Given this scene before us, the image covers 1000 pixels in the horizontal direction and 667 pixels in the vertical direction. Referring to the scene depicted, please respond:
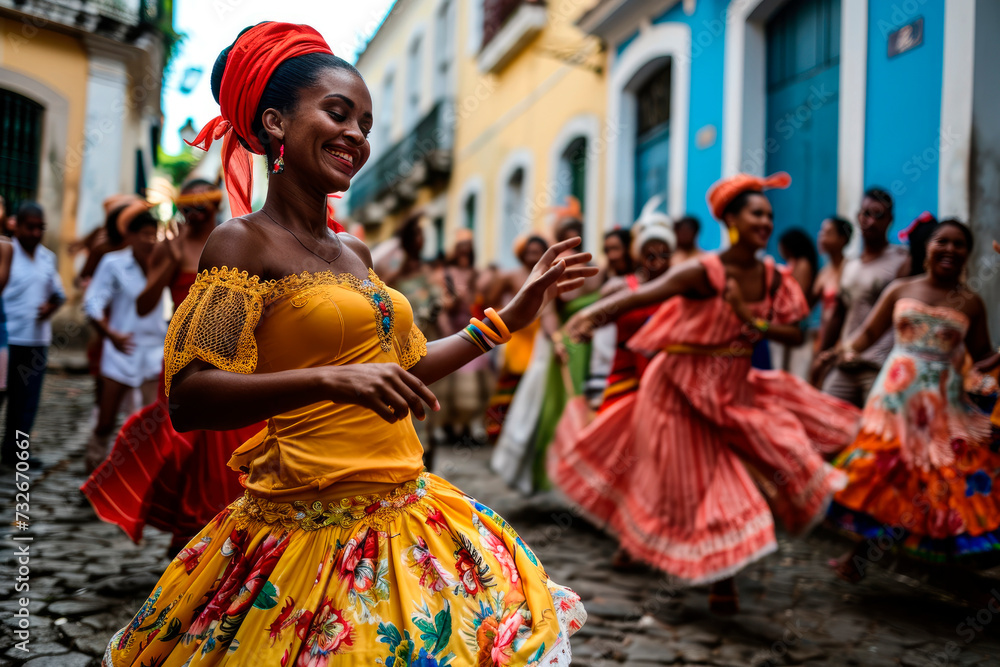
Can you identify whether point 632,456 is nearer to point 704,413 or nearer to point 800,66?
point 704,413

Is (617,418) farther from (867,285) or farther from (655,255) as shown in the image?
(867,285)

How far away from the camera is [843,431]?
4832 mm

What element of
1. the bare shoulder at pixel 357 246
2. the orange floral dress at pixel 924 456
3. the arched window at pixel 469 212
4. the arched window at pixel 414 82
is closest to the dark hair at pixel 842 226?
the orange floral dress at pixel 924 456

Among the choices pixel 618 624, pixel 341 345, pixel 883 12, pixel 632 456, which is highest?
pixel 883 12

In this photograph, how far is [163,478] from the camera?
3.77 m

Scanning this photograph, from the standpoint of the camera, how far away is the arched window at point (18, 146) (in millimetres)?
5459

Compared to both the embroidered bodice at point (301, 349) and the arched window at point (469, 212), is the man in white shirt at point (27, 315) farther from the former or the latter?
the arched window at point (469, 212)

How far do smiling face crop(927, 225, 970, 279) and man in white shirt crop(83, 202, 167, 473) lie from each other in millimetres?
4911

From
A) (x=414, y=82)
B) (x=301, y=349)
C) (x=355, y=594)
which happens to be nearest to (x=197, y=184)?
(x=301, y=349)

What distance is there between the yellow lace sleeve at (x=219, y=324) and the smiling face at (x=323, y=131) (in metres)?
0.30

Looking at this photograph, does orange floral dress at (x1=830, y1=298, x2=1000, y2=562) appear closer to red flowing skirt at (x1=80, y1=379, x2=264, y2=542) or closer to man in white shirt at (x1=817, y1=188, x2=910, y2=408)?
man in white shirt at (x1=817, y1=188, x2=910, y2=408)

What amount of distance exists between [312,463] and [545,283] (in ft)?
2.63

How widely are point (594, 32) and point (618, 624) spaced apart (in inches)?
375

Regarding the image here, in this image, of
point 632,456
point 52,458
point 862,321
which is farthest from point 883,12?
point 52,458
